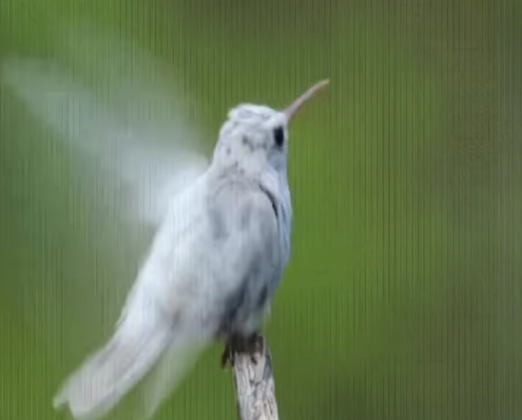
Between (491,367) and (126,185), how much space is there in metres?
0.33

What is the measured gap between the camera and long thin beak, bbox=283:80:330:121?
2.71 ft

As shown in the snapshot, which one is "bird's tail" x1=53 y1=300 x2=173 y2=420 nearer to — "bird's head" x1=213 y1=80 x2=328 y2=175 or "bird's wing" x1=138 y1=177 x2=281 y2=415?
"bird's wing" x1=138 y1=177 x2=281 y2=415

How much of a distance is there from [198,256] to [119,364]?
0.10 meters

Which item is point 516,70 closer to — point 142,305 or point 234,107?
point 234,107

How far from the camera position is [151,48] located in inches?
34.0

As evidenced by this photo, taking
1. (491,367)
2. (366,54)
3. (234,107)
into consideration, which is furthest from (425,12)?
(491,367)

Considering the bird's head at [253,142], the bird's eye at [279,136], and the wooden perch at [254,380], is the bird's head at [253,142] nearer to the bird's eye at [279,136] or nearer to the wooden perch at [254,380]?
the bird's eye at [279,136]

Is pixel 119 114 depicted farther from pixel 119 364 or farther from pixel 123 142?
pixel 119 364

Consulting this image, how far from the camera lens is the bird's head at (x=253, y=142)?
78 centimetres

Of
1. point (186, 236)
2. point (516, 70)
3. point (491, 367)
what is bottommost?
point (491, 367)

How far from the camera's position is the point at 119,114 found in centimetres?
85

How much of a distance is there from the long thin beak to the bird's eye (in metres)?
0.02

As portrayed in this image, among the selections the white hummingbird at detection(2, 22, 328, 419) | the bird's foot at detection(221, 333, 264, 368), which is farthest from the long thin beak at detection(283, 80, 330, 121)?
the bird's foot at detection(221, 333, 264, 368)

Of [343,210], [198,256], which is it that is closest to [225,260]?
[198,256]
